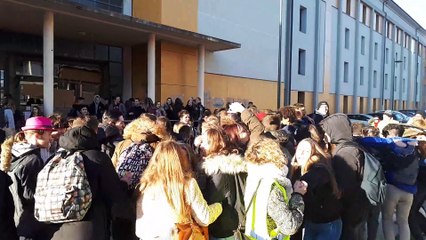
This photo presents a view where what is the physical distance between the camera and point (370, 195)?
14.7ft

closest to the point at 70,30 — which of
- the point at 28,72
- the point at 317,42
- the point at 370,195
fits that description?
the point at 28,72

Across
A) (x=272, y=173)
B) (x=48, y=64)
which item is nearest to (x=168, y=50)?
(x=48, y=64)

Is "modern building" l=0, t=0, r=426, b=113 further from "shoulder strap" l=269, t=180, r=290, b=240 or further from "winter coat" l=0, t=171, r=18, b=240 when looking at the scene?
"shoulder strap" l=269, t=180, r=290, b=240

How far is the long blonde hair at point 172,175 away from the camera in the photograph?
3217 millimetres

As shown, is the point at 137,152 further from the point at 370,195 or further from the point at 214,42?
the point at 214,42

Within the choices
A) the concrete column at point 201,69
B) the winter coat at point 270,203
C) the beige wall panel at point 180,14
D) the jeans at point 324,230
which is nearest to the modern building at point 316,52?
the beige wall panel at point 180,14

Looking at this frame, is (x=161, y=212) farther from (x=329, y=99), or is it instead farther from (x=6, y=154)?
(x=329, y=99)

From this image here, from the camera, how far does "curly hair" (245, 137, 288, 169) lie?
343 cm

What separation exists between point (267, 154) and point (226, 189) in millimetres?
485

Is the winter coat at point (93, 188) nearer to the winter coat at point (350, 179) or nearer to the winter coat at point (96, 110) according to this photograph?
the winter coat at point (350, 179)

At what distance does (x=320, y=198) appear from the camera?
13.1 feet

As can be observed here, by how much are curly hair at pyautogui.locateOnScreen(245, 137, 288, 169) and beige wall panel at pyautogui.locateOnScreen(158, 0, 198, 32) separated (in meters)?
15.7

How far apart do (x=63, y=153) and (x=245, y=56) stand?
21.5 metres

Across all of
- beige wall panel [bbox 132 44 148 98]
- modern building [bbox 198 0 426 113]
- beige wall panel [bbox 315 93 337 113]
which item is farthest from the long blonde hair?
beige wall panel [bbox 315 93 337 113]
